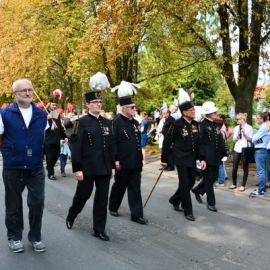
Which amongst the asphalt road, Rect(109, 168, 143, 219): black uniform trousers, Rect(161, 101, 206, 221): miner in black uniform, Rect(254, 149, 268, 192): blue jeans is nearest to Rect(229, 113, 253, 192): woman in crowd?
Rect(254, 149, 268, 192): blue jeans

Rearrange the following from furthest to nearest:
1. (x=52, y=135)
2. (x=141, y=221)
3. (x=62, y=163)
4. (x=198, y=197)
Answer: (x=62, y=163) < (x=52, y=135) < (x=198, y=197) < (x=141, y=221)

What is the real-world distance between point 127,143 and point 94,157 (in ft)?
3.52

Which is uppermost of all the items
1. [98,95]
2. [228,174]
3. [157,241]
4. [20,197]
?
[98,95]

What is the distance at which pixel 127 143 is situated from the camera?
6.29m

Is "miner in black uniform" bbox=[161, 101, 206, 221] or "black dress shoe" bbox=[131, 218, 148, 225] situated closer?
"black dress shoe" bbox=[131, 218, 148, 225]

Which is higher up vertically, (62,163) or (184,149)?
A: (184,149)

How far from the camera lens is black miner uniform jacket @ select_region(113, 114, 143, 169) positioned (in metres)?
6.21

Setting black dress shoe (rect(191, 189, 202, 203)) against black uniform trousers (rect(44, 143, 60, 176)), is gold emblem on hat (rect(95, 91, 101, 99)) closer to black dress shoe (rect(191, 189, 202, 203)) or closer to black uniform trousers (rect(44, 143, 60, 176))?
black dress shoe (rect(191, 189, 202, 203))

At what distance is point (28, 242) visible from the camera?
505 cm

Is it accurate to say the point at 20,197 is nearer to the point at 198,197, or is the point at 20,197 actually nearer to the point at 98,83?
the point at 98,83

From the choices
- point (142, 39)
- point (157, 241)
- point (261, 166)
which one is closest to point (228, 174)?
point (261, 166)

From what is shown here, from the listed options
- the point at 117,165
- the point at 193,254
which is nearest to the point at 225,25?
the point at 117,165

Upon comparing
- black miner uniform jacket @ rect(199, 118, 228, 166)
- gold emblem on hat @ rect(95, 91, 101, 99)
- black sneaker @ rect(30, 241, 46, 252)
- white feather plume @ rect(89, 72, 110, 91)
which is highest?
white feather plume @ rect(89, 72, 110, 91)

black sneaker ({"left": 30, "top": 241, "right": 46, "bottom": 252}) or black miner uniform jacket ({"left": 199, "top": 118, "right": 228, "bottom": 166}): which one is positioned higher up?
black miner uniform jacket ({"left": 199, "top": 118, "right": 228, "bottom": 166})
